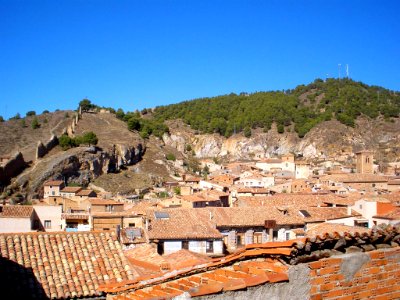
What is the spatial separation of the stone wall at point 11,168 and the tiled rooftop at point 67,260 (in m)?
60.2

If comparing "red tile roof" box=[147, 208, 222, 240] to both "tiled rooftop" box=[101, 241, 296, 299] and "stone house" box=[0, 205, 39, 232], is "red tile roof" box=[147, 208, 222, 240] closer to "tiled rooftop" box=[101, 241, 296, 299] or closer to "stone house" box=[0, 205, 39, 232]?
"stone house" box=[0, 205, 39, 232]

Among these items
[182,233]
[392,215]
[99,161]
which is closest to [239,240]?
[182,233]

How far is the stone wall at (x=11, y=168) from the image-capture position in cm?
6550

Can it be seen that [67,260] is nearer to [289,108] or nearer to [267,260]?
[267,260]

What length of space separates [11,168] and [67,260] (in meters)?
64.5

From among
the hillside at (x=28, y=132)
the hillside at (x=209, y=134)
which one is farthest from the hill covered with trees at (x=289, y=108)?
the hillside at (x=28, y=132)

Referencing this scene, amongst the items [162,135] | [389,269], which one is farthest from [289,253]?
[162,135]

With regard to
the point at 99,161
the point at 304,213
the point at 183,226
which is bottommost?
the point at 183,226

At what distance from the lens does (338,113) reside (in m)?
129

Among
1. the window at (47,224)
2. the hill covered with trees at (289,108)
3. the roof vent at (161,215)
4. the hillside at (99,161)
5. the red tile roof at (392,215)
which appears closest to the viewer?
the red tile roof at (392,215)

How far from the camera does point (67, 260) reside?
9391 millimetres

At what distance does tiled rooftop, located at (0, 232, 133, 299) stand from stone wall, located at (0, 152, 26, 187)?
6018 centimetres

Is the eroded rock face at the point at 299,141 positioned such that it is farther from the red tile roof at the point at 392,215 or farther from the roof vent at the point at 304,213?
the red tile roof at the point at 392,215

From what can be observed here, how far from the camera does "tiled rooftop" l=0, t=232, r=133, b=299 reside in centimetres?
849
